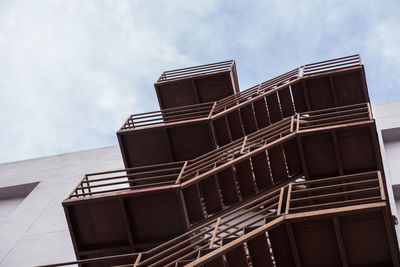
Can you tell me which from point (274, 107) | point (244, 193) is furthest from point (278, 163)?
point (274, 107)

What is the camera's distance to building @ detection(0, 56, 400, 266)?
1270 centimetres

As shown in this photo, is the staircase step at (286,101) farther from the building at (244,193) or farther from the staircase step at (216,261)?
the staircase step at (216,261)

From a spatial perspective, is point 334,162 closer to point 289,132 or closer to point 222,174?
point 289,132

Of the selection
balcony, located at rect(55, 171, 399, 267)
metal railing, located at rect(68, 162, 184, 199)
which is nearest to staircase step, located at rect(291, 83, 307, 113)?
metal railing, located at rect(68, 162, 184, 199)

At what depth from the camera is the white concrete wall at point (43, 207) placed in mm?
24312

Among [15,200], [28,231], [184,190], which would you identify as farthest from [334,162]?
[15,200]

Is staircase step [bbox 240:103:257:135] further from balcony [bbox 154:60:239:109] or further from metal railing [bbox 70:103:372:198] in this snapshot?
balcony [bbox 154:60:239:109]

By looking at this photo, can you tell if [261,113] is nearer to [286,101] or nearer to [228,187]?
[286,101]

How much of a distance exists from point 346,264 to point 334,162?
16.3 feet

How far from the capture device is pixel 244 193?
17.1m

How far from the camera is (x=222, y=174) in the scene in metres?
16.9

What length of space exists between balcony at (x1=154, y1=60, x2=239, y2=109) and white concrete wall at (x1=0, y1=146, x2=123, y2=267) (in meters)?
7.46

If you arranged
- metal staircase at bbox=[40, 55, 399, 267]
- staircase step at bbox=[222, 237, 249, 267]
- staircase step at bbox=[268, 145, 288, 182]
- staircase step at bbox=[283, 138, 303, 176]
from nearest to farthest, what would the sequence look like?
metal staircase at bbox=[40, 55, 399, 267]
staircase step at bbox=[222, 237, 249, 267]
staircase step at bbox=[268, 145, 288, 182]
staircase step at bbox=[283, 138, 303, 176]

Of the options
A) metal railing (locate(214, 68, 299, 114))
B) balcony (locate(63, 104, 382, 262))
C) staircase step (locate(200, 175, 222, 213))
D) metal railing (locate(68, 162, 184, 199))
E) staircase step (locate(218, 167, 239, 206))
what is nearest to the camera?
balcony (locate(63, 104, 382, 262))
